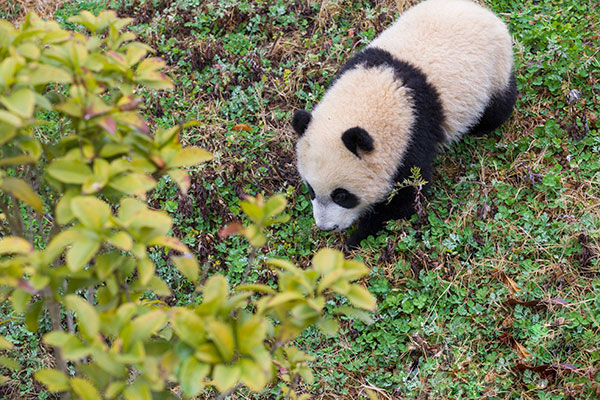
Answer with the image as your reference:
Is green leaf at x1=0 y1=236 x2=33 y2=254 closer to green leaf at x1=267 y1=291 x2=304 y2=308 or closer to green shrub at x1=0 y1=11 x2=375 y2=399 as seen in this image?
green shrub at x1=0 y1=11 x2=375 y2=399

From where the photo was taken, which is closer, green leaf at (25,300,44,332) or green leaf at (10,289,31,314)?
green leaf at (10,289,31,314)

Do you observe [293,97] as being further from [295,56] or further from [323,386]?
[323,386]

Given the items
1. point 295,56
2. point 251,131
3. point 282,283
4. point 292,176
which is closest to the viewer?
point 282,283

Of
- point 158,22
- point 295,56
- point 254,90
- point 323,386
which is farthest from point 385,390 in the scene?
point 158,22

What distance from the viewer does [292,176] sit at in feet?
13.6

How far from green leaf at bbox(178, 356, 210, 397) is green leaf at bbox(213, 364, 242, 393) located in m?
0.04

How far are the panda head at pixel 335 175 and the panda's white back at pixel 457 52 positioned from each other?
74 centimetres

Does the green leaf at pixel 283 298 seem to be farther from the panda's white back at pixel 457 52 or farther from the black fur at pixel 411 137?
the panda's white back at pixel 457 52

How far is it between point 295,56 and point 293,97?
1.66 feet

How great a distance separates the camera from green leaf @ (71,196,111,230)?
1429 millimetres

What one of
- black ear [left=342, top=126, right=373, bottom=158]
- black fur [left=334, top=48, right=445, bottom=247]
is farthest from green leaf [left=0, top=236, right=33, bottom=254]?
black fur [left=334, top=48, right=445, bottom=247]

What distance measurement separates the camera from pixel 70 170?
1.55m

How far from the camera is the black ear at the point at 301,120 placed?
11.8ft

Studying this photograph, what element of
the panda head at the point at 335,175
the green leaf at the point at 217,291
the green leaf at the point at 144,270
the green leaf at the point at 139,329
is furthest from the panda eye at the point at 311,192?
the green leaf at the point at 139,329
